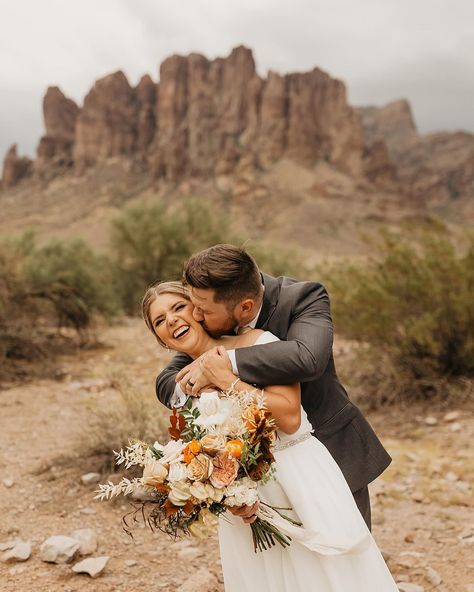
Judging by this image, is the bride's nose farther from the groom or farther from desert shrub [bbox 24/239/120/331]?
desert shrub [bbox 24/239/120/331]

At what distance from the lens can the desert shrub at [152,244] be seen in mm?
18656

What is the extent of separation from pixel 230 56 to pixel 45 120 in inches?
1650

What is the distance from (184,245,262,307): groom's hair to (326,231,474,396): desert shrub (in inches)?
217

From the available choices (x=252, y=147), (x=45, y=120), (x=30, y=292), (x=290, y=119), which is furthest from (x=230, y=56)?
(x=30, y=292)

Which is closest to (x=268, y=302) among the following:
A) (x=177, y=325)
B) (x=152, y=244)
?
(x=177, y=325)

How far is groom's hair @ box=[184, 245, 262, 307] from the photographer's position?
2295 millimetres

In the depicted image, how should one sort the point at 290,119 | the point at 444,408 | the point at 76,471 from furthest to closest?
1. the point at 290,119
2. the point at 444,408
3. the point at 76,471

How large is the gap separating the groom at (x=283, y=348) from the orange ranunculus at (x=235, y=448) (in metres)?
0.28

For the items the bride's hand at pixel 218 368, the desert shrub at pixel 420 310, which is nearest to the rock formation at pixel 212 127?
the desert shrub at pixel 420 310

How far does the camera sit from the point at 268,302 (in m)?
2.62

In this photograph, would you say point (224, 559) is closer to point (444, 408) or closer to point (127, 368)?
point (444, 408)

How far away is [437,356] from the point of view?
774 centimetres

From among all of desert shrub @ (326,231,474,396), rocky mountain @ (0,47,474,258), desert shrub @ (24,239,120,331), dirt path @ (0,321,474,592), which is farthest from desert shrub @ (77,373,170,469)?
rocky mountain @ (0,47,474,258)

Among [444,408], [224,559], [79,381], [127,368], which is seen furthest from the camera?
[127,368]
